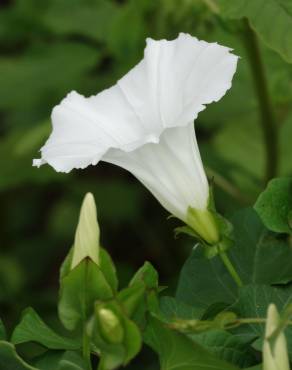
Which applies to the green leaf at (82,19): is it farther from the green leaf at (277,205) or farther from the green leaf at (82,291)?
the green leaf at (82,291)

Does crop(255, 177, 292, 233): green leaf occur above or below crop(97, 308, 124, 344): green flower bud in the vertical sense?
above

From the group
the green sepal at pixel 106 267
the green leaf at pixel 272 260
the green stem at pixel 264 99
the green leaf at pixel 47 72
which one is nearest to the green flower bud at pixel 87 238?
the green sepal at pixel 106 267

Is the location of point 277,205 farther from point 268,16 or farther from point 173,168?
point 268,16

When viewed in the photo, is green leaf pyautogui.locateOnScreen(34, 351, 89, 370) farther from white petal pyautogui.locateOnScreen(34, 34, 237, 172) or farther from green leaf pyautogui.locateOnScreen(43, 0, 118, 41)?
green leaf pyautogui.locateOnScreen(43, 0, 118, 41)

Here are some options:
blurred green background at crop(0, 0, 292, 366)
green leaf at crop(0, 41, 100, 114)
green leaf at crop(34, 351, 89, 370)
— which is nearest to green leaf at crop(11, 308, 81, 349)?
green leaf at crop(34, 351, 89, 370)

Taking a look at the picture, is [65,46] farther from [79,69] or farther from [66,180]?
[66,180]

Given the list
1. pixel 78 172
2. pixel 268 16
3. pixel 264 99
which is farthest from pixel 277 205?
pixel 78 172

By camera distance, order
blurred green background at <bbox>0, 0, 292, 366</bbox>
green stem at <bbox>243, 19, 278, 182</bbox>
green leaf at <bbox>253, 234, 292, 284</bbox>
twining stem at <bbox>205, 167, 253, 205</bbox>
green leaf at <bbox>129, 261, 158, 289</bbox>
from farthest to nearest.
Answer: blurred green background at <bbox>0, 0, 292, 366</bbox> < twining stem at <bbox>205, 167, 253, 205</bbox> < green stem at <bbox>243, 19, 278, 182</bbox> < green leaf at <bbox>253, 234, 292, 284</bbox> < green leaf at <bbox>129, 261, 158, 289</bbox>

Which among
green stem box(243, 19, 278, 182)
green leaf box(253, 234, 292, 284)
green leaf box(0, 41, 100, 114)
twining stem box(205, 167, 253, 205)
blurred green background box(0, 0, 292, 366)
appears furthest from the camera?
green leaf box(0, 41, 100, 114)
